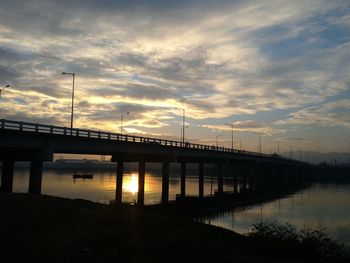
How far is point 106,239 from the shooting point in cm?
1861

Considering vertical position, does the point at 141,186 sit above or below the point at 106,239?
above

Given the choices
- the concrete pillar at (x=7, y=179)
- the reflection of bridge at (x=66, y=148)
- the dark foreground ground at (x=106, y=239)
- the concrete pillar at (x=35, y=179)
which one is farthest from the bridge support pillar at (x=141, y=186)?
the dark foreground ground at (x=106, y=239)

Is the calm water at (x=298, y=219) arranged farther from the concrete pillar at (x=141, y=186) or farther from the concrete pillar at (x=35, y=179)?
the concrete pillar at (x=35, y=179)

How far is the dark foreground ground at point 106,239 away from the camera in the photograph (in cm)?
1586

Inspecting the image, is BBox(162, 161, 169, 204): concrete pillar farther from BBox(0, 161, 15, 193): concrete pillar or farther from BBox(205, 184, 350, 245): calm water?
BBox(0, 161, 15, 193): concrete pillar

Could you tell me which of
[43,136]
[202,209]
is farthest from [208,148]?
[43,136]

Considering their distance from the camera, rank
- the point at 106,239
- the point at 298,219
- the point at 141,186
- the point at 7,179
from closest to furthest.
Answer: the point at 106,239
the point at 7,179
the point at 298,219
the point at 141,186

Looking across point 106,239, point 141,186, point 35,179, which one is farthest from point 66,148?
point 106,239

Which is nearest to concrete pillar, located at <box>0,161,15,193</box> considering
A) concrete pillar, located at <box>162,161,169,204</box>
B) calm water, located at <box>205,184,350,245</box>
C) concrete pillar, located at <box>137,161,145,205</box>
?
concrete pillar, located at <box>137,161,145,205</box>

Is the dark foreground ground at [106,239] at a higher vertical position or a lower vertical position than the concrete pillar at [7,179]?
lower

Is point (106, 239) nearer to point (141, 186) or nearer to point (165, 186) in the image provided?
point (141, 186)

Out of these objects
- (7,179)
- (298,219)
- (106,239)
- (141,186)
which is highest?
(7,179)

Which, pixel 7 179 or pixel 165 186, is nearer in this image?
pixel 7 179

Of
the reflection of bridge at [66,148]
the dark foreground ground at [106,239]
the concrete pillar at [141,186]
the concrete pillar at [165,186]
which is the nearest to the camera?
the dark foreground ground at [106,239]
